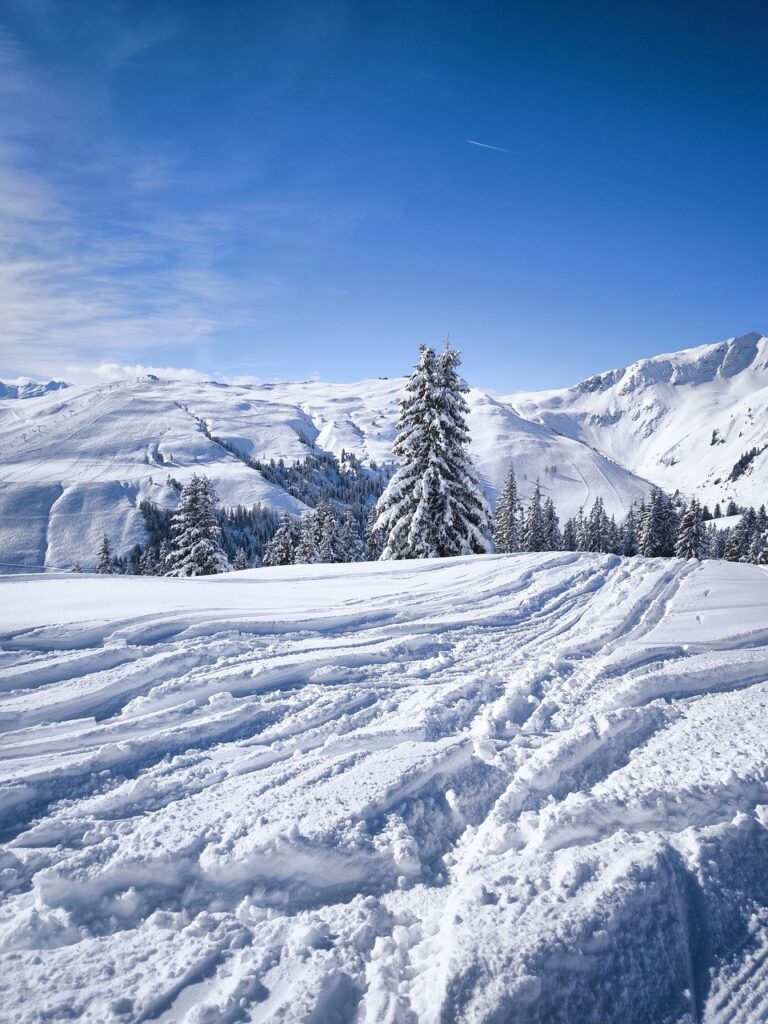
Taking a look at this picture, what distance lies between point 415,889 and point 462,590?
17.1ft

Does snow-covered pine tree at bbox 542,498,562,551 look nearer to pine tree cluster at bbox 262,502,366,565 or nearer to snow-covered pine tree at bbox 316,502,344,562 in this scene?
pine tree cluster at bbox 262,502,366,565

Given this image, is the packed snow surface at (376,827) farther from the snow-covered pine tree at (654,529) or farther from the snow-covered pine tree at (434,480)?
the snow-covered pine tree at (654,529)

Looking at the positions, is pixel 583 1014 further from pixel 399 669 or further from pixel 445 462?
pixel 445 462

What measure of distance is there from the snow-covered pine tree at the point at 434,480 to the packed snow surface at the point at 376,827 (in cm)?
1178

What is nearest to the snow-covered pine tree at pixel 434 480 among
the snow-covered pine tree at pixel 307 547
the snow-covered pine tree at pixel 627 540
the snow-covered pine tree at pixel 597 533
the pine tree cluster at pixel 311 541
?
the snow-covered pine tree at pixel 307 547

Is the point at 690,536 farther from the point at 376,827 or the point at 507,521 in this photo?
the point at 376,827

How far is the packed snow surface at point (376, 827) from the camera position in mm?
2070

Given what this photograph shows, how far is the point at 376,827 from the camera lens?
2.82 m

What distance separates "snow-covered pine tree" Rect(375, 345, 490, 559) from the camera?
1714cm

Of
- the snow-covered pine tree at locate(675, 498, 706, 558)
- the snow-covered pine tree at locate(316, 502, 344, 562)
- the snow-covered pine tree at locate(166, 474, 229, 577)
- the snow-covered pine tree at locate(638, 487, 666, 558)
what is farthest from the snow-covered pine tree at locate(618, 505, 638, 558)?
the snow-covered pine tree at locate(166, 474, 229, 577)

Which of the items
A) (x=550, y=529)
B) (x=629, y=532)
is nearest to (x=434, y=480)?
(x=550, y=529)

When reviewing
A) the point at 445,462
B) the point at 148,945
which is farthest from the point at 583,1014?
the point at 445,462

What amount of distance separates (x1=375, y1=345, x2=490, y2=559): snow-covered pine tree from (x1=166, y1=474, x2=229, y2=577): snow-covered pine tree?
471 inches

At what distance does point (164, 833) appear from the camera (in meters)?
2.70
